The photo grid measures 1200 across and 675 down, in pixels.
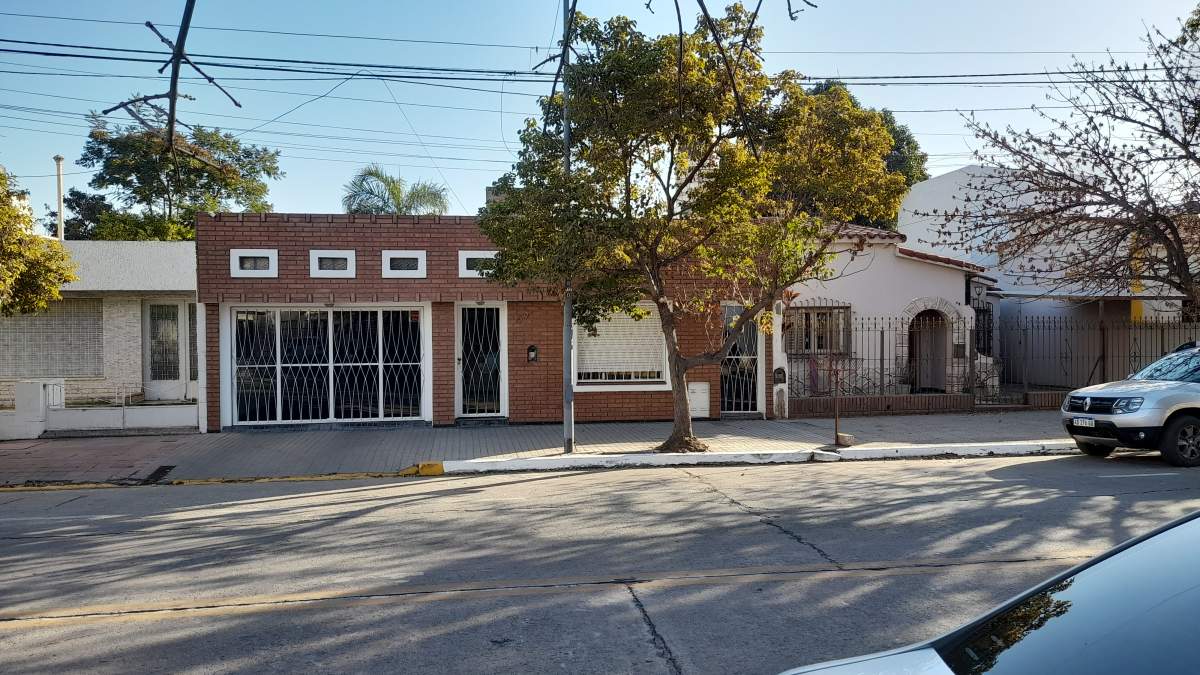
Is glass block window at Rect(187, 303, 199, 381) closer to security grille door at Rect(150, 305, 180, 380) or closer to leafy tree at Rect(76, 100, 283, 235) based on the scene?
security grille door at Rect(150, 305, 180, 380)

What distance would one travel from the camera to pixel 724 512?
848 centimetres

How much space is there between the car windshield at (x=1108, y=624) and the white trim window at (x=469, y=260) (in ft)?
46.0

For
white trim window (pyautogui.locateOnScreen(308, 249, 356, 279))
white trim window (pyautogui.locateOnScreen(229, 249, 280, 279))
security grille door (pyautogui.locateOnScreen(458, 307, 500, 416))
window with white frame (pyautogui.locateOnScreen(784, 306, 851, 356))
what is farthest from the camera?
window with white frame (pyautogui.locateOnScreen(784, 306, 851, 356))

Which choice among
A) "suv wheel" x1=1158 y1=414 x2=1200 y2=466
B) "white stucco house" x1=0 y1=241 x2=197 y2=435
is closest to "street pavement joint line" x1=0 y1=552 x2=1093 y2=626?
"suv wheel" x1=1158 y1=414 x2=1200 y2=466

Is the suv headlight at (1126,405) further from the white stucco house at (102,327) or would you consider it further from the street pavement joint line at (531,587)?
the white stucco house at (102,327)

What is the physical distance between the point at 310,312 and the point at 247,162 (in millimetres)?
20367

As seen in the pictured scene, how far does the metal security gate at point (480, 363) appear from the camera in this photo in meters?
16.4

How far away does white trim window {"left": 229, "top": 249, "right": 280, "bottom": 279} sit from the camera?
1550 centimetres

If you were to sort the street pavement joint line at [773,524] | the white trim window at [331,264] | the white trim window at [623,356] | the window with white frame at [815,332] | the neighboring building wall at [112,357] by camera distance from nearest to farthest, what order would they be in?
the street pavement joint line at [773,524], the white trim window at [331,264], the white trim window at [623,356], the neighboring building wall at [112,357], the window with white frame at [815,332]

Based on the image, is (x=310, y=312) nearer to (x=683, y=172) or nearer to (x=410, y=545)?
(x=683, y=172)

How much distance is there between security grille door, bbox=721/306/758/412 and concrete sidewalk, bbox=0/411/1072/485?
1.76ft

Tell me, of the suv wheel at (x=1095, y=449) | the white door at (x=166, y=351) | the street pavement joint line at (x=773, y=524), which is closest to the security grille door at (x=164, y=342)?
the white door at (x=166, y=351)

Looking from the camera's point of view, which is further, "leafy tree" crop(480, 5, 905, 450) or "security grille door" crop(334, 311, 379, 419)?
"security grille door" crop(334, 311, 379, 419)

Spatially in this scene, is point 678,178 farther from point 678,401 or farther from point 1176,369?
point 1176,369
